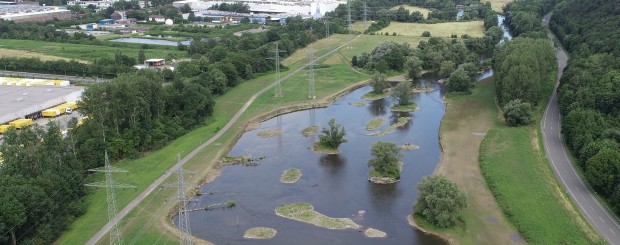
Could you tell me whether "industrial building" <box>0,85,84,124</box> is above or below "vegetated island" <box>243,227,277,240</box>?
above

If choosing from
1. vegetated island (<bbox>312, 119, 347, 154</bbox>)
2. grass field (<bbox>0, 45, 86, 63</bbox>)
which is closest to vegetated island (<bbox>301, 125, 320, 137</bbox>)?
vegetated island (<bbox>312, 119, 347, 154</bbox>)

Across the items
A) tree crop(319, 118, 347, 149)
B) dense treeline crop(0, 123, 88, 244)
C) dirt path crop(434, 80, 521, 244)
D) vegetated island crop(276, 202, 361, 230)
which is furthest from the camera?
tree crop(319, 118, 347, 149)

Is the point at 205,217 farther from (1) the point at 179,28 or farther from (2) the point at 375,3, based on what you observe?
(2) the point at 375,3

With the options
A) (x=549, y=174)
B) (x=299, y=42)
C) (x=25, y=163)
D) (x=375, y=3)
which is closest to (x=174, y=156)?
(x=25, y=163)

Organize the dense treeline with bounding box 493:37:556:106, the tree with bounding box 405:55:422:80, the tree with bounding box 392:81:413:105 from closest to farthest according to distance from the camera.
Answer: the dense treeline with bounding box 493:37:556:106
the tree with bounding box 392:81:413:105
the tree with bounding box 405:55:422:80

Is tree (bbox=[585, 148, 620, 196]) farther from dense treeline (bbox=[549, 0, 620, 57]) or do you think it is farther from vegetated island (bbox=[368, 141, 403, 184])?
dense treeline (bbox=[549, 0, 620, 57])

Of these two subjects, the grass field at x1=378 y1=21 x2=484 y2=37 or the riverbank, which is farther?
the grass field at x1=378 y1=21 x2=484 y2=37

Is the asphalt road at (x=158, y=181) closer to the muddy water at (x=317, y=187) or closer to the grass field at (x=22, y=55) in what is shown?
the muddy water at (x=317, y=187)

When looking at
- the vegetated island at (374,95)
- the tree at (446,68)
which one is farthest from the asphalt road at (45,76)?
the tree at (446,68)
